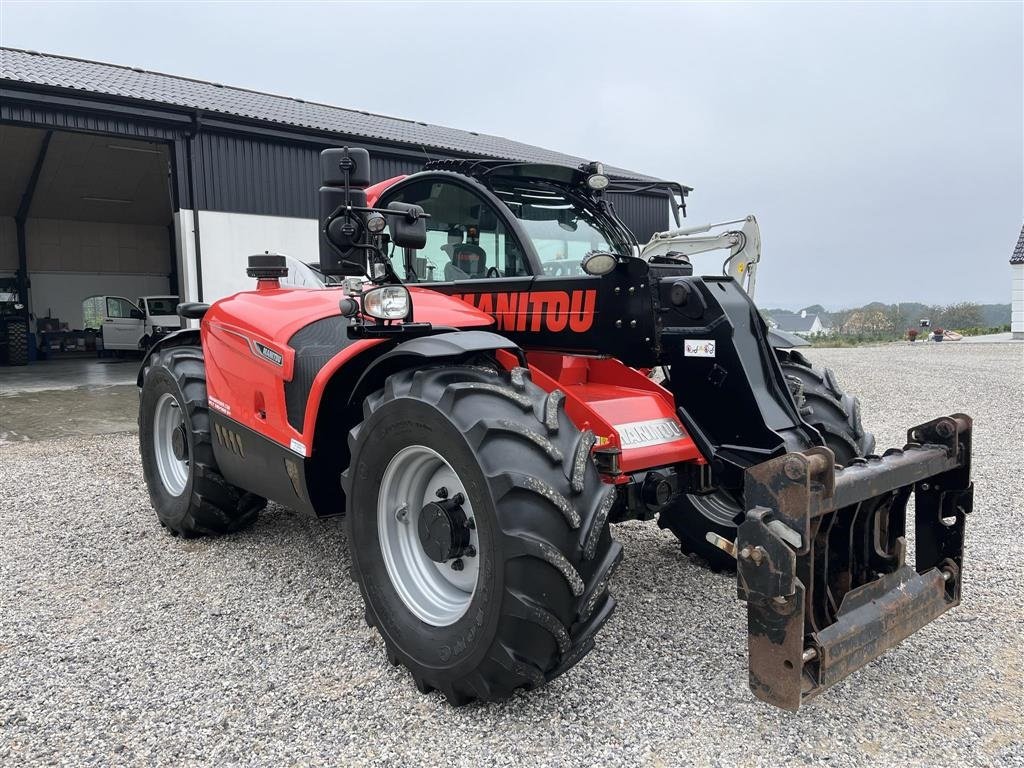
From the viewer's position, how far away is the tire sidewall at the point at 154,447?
4.30 metres

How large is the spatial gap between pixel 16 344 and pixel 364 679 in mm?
20894

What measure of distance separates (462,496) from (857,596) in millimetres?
1416

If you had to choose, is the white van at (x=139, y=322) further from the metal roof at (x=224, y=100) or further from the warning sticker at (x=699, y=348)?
the warning sticker at (x=699, y=348)

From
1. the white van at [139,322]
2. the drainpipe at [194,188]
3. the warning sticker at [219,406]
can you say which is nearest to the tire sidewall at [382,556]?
the warning sticker at [219,406]

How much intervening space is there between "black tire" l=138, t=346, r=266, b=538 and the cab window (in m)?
1.51

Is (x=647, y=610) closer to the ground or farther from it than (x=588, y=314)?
closer to the ground

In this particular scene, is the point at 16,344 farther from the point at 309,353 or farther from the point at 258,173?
the point at 309,353

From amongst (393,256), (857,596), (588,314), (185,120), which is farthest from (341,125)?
(857,596)

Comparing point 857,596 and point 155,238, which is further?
point 155,238

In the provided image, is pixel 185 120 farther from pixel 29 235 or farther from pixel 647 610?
pixel 29 235

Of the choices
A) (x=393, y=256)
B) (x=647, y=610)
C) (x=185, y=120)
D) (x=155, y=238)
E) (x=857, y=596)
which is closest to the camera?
(x=857, y=596)

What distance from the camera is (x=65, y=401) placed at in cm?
1173

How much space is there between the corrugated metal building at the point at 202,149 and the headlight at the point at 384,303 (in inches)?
78.8

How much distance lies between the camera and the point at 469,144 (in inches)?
732
